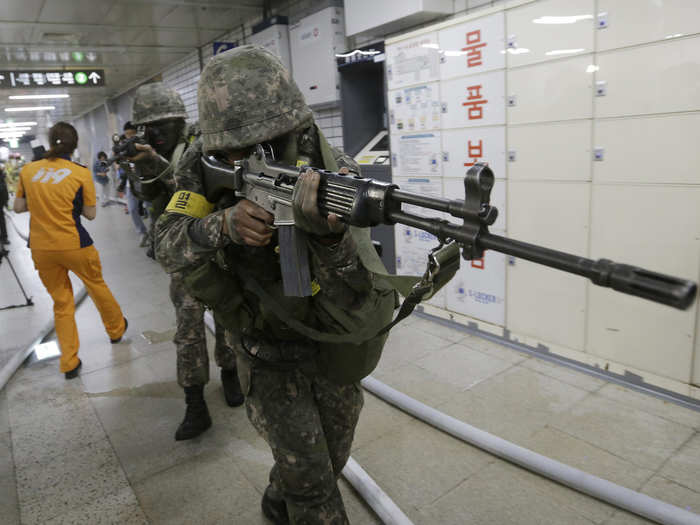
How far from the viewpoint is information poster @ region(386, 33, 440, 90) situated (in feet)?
12.2

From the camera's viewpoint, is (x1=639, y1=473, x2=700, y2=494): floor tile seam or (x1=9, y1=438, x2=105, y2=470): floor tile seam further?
(x1=9, y1=438, x2=105, y2=470): floor tile seam

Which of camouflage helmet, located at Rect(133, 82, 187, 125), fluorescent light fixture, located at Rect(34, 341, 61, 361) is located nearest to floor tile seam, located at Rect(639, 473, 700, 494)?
camouflage helmet, located at Rect(133, 82, 187, 125)

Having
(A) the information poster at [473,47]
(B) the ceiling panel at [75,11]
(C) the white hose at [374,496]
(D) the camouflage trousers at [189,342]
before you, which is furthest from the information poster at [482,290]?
(B) the ceiling panel at [75,11]

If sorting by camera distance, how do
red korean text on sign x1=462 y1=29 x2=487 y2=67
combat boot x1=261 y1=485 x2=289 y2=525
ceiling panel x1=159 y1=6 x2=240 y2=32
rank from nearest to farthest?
combat boot x1=261 y1=485 x2=289 y2=525
red korean text on sign x1=462 y1=29 x2=487 y2=67
ceiling panel x1=159 y1=6 x2=240 y2=32

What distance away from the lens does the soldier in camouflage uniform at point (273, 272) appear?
1523 mm

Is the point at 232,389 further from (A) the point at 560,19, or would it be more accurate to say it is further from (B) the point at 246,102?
(A) the point at 560,19

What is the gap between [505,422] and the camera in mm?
2719

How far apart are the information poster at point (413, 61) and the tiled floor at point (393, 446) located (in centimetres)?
210

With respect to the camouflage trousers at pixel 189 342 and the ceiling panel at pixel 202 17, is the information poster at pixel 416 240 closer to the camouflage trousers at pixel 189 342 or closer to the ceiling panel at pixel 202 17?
the camouflage trousers at pixel 189 342

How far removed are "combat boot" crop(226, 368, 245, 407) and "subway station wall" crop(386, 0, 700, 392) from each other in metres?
1.89

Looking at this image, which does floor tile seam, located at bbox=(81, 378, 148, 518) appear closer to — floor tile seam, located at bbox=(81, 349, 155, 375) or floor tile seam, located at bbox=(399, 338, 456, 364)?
floor tile seam, located at bbox=(81, 349, 155, 375)

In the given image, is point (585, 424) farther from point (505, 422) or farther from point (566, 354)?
point (566, 354)


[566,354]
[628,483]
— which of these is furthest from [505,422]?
[566,354]

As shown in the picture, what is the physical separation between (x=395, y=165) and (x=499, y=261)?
1278mm
